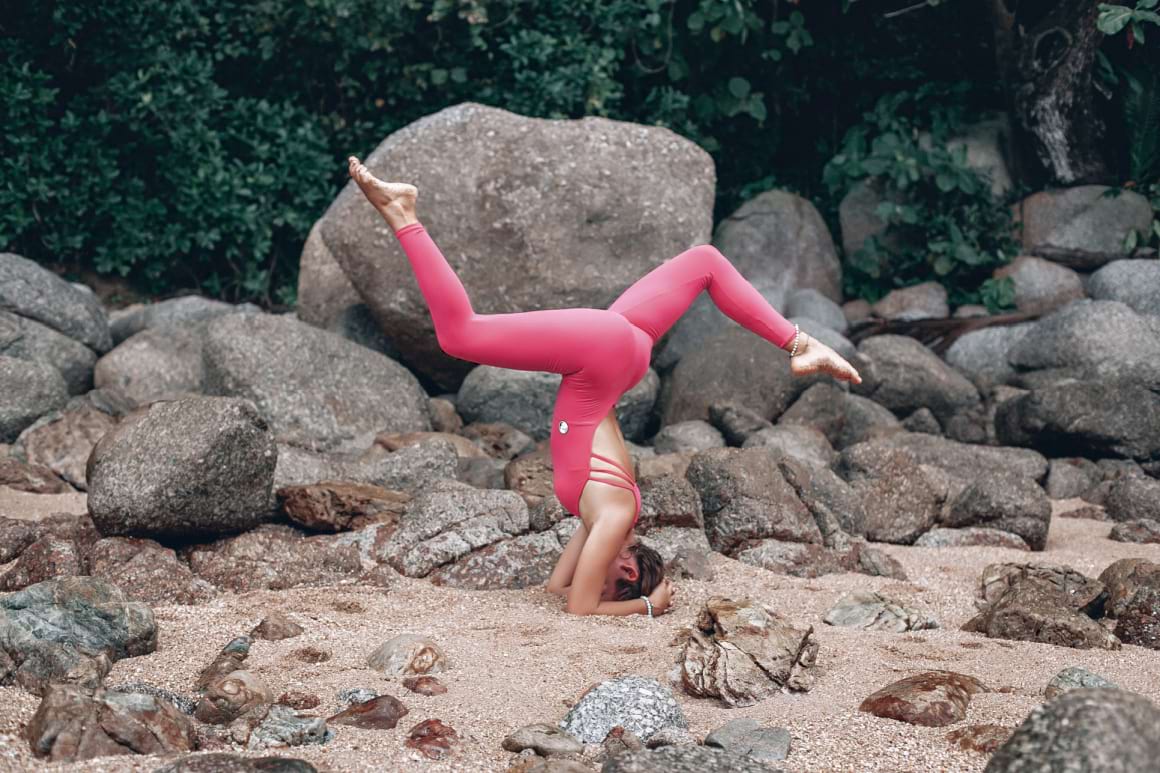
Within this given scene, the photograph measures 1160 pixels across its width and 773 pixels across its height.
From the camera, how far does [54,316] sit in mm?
8648

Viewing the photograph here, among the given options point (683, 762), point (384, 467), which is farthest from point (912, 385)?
point (683, 762)

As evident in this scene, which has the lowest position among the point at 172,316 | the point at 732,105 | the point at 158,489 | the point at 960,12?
the point at 172,316

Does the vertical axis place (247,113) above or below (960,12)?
below

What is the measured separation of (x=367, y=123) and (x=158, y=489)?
6779mm

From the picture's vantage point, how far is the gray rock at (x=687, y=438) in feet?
25.0

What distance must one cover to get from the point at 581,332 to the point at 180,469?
1.76 metres

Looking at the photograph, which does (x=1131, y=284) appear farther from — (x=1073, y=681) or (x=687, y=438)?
(x=1073, y=681)

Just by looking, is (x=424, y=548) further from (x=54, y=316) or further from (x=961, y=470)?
(x=54, y=316)

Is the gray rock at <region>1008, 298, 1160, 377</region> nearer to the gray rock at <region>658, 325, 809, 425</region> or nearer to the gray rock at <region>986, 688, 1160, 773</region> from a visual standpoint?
the gray rock at <region>658, 325, 809, 425</region>

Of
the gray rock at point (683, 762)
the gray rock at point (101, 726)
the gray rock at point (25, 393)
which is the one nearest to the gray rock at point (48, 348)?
the gray rock at point (25, 393)

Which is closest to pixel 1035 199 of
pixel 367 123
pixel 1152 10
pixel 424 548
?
pixel 1152 10

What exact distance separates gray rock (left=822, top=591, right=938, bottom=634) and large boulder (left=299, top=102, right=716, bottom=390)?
4002 millimetres

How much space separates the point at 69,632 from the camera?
3.82 metres

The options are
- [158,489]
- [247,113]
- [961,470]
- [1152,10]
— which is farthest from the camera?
[247,113]
